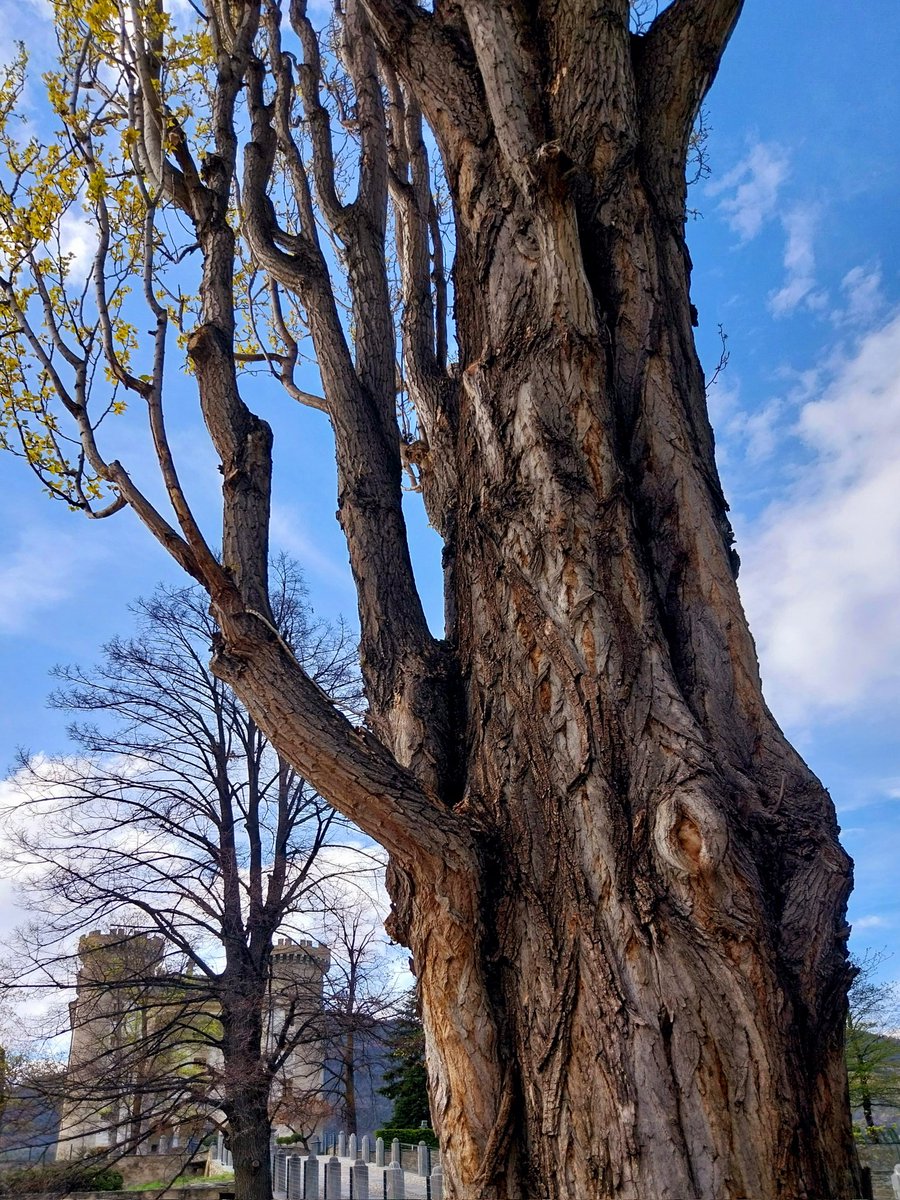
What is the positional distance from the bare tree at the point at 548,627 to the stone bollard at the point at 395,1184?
9.88 metres

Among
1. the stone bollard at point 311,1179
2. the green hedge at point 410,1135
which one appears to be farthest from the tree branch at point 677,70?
the green hedge at point 410,1135

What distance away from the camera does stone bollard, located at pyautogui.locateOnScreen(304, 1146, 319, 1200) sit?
12.6 m

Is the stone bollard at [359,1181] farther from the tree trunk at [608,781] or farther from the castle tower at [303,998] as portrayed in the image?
the tree trunk at [608,781]

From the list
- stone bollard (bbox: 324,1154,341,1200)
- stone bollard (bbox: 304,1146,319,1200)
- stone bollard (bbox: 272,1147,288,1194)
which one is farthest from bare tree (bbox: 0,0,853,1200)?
stone bollard (bbox: 272,1147,288,1194)

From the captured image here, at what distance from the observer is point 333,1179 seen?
11.8 metres

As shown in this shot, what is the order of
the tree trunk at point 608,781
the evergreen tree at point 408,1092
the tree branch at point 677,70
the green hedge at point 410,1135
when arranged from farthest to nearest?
the evergreen tree at point 408,1092 → the green hedge at point 410,1135 → the tree branch at point 677,70 → the tree trunk at point 608,781

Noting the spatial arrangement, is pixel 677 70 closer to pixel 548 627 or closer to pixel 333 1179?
pixel 548 627

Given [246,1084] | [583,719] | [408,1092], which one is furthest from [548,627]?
[408,1092]

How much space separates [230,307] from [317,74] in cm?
283

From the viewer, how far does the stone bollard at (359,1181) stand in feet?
36.1

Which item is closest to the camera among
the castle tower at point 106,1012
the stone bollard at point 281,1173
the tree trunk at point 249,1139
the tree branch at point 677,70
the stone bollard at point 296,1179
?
the tree branch at point 677,70

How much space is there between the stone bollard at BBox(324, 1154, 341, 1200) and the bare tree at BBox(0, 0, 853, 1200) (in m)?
11.2

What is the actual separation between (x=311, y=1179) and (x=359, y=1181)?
239 centimetres

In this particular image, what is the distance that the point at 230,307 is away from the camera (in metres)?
3.50
